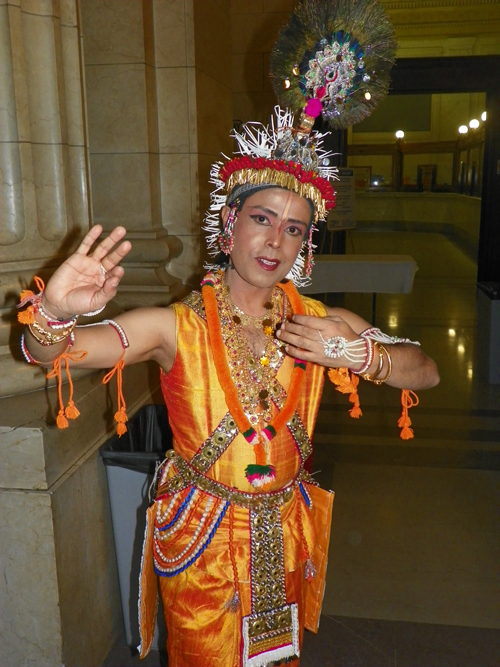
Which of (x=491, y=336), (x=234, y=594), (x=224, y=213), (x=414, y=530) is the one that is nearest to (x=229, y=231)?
(x=224, y=213)

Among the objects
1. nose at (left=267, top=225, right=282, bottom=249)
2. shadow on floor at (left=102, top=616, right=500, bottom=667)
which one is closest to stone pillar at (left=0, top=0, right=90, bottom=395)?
nose at (left=267, top=225, right=282, bottom=249)

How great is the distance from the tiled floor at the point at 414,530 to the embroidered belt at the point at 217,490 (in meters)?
1.15

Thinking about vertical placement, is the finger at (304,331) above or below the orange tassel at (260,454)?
above

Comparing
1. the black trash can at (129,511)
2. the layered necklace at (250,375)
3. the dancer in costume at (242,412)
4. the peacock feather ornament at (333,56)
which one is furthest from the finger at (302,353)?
the black trash can at (129,511)

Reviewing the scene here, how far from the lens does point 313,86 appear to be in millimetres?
1938

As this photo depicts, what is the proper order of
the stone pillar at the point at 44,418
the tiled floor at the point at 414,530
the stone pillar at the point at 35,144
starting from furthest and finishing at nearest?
the tiled floor at the point at 414,530
the stone pillar at the point at 35,144
the stone pillar at the point at 44,418

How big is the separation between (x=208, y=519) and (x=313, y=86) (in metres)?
1.33

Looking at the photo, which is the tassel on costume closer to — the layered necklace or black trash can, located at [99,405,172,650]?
the layered necklace

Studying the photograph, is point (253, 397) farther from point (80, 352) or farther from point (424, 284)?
point (424, 284)

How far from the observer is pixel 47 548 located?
88.5 inches

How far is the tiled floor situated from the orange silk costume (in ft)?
3.27

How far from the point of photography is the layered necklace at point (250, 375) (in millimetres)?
1886

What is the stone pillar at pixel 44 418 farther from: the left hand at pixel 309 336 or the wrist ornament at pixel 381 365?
the wrist ornament at pixel 381 365

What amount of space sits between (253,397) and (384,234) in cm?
1947
